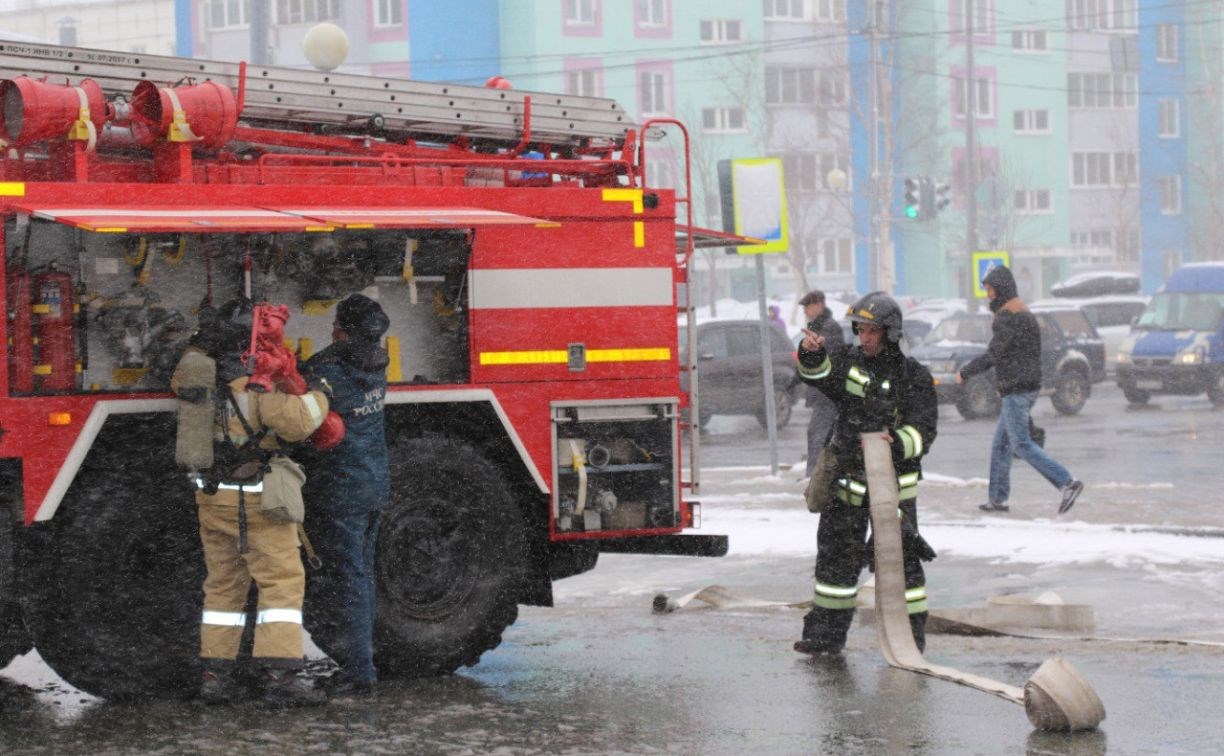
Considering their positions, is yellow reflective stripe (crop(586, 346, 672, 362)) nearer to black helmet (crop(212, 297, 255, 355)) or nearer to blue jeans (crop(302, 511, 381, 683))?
blue jeans (crop(302, 511, 381, 683))

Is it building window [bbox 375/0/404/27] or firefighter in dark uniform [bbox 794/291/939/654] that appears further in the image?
building window [bbox 375/0/404/27]

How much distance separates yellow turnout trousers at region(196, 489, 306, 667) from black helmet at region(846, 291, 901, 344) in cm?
263

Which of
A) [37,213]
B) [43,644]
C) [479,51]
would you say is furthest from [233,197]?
[479,51]

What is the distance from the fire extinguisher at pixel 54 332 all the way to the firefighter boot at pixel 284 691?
1344 mm

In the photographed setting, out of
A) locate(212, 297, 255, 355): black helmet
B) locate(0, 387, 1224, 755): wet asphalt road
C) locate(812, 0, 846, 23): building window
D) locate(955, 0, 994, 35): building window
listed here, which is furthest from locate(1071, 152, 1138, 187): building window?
locate(212, 297, 255, 355): black helmet

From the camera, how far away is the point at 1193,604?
32.4ft

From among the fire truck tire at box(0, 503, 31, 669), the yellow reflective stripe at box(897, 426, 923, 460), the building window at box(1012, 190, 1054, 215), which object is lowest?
the fire truck tire at box(0, 503, 31, 669)

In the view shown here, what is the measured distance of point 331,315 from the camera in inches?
315

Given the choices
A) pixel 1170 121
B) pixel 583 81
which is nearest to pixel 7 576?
pixel 583 81

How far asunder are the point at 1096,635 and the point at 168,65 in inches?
198

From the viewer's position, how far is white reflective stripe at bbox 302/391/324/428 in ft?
23.9

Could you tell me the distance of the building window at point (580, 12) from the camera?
6084 centimetres

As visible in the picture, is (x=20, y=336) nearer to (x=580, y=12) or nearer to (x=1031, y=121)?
(x=580, y=12)

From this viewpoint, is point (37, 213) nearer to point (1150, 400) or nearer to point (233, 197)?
point (233, 197)
